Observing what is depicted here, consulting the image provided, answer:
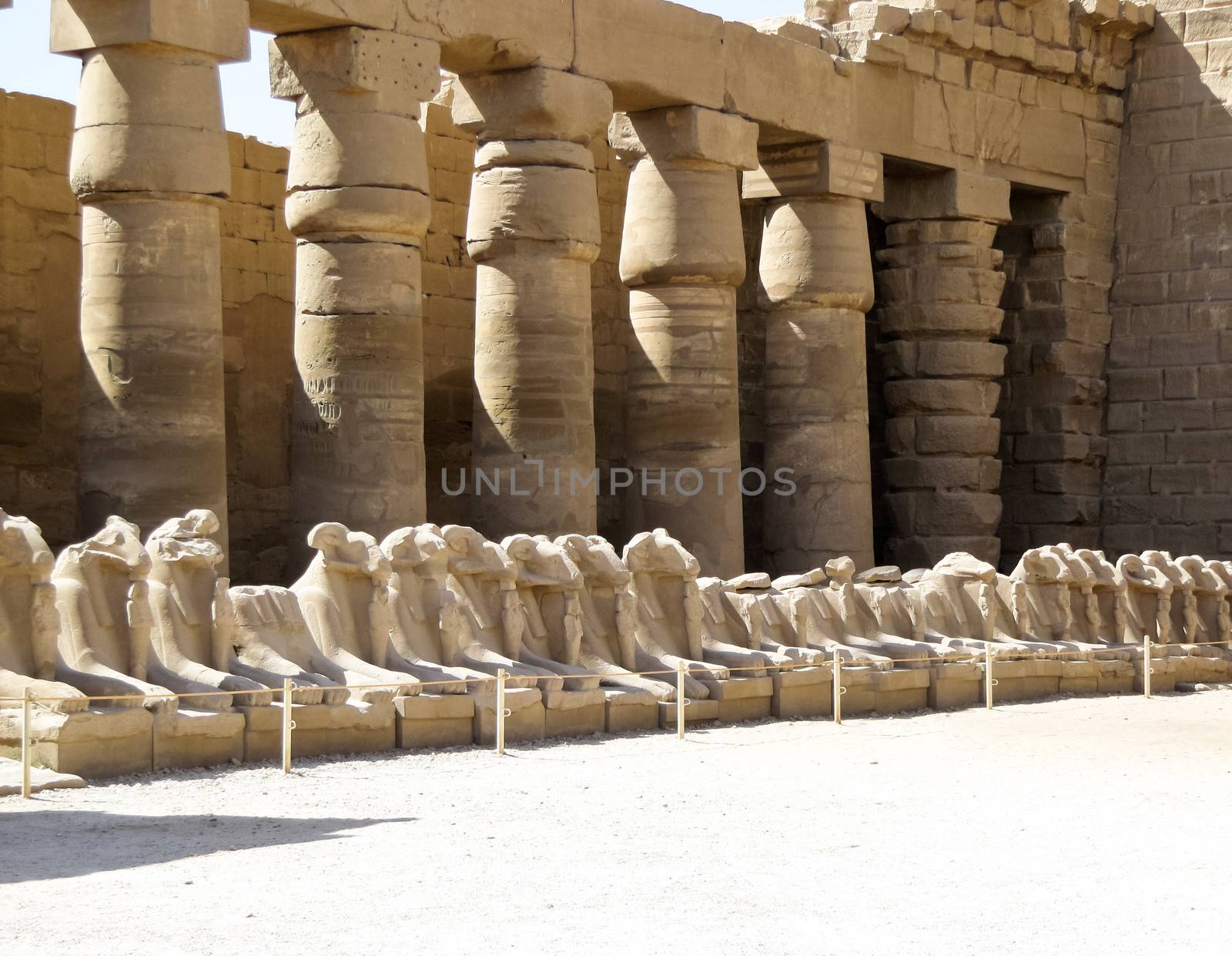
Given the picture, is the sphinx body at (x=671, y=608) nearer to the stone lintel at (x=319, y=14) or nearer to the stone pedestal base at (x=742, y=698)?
the stone pedestal base at (x=742, y=698)

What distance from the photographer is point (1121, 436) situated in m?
21.5

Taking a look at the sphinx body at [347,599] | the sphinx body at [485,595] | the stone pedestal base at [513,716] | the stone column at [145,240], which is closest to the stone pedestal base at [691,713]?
the sphinx body at [485,595]

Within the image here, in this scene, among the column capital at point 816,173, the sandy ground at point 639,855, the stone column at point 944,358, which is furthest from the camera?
the stone column at point 944,358

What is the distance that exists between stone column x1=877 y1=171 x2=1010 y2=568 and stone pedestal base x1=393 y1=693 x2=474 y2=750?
9.95 meters

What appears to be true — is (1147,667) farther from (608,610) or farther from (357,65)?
(357,65)

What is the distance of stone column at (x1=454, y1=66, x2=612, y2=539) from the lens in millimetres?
15148

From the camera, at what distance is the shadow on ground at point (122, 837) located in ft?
22.5

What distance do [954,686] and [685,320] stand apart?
4.32m

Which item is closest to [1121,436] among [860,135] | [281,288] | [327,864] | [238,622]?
[860,135]

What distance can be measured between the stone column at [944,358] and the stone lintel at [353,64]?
6.86 meters

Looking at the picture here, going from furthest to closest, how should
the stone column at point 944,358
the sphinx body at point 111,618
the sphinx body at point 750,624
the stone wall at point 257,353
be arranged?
the stone column at point 944,358
the stone wall at point 257,353
the sphinx body at point 750,624
the sphinx body at point 111,618

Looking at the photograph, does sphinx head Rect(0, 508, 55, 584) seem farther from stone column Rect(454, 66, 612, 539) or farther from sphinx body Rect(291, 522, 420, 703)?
stone column Rect(454, 66, 612, 539)

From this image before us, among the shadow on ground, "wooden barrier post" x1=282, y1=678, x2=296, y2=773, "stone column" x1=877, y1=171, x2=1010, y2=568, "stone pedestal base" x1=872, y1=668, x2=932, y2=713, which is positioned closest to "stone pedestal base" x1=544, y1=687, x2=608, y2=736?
"wooden barrier post" x1=282, y1=678, x2=296, y2=773

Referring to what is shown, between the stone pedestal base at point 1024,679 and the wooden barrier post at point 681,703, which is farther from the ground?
the wooden barrier post at point 681,703
